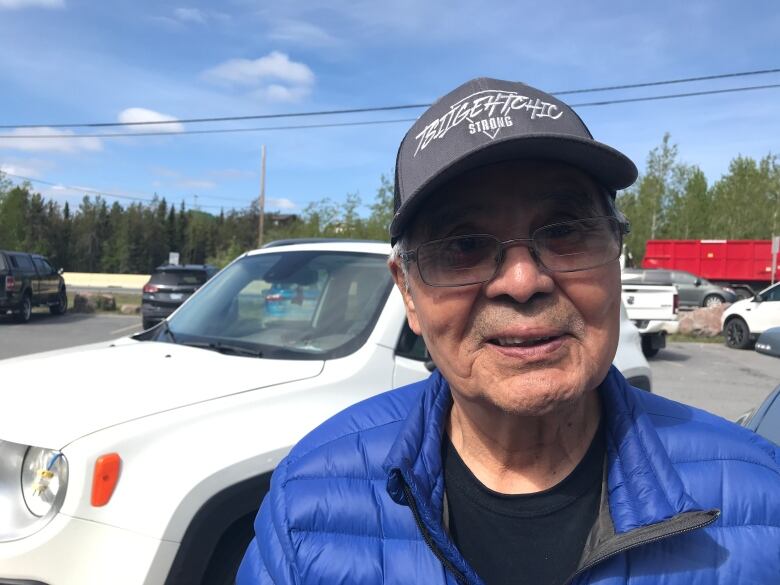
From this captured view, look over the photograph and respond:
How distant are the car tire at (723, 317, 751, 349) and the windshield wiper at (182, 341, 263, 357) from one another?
1436 centimetres

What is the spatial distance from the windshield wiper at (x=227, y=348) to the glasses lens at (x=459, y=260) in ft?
6.20

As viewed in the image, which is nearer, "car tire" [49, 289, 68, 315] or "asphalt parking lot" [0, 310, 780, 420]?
"asphalt parking lot" [0, 310, 780, 420]

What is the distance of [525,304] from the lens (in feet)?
4.07

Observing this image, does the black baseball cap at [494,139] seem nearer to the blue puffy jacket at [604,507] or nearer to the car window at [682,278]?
the blue puffy jacket at [604,507]

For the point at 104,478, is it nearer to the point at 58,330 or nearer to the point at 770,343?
the point at 770,343

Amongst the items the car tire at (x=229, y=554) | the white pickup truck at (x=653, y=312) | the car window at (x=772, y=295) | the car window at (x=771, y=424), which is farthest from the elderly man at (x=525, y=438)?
the car window at (x=772, y=295)

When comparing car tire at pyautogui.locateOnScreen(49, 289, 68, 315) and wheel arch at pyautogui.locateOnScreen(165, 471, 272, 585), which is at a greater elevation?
wheel arch at pyautogui.locateOnScreen(165, 471, 272, 585)

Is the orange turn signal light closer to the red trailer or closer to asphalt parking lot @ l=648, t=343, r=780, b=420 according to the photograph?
asphalt parking lot @ l=648, t=343, r=780, b=420

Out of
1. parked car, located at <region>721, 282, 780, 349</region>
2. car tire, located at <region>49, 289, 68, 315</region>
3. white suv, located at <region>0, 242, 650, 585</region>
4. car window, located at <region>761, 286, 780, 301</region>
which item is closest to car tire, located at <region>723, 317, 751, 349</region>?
parked car, located at <region>721, 282, 780, 349</region>

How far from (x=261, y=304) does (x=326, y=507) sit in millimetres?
2367

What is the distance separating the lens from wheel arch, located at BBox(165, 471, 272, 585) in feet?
6.74

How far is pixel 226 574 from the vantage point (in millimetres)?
2262

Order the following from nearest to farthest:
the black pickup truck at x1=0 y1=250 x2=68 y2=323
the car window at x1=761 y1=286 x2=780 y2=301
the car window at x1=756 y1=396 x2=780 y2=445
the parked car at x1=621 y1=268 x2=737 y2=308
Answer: the car window at x1=756 y1=396 x2=780 y2=445 → the car window at x1=761 y1=286 x2=780 y2=301 → the black pickup truck at x1=0 y1=250 x2=68 y2=323 → the parked car at x1=621 y1=268 x2=737 y2=308

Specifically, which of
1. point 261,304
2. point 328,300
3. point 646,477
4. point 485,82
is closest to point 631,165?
point 485,82
